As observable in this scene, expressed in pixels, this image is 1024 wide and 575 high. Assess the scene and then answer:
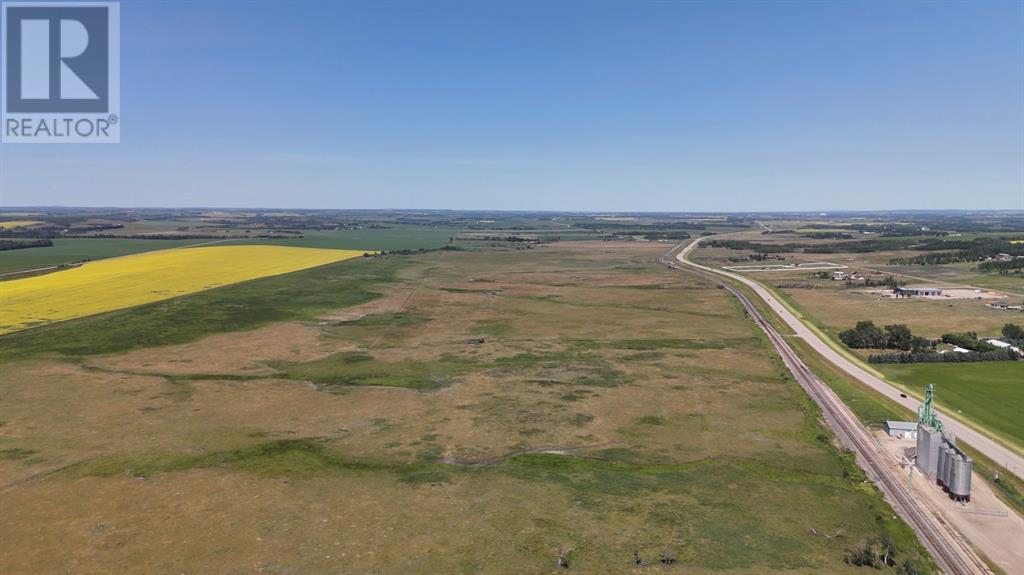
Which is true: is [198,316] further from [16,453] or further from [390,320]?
[16,453]

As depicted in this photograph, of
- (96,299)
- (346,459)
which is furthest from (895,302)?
(96,299)

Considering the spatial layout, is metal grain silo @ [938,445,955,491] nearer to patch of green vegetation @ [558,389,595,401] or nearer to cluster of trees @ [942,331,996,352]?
patch of green vegetation @ [558,389,595,401]

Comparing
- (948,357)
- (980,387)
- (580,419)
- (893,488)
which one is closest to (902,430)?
(893,488)

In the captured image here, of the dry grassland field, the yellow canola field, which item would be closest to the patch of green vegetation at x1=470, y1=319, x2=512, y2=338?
the dry grassland field

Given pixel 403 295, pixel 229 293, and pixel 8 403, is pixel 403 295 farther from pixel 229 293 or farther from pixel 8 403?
pixel 8 403

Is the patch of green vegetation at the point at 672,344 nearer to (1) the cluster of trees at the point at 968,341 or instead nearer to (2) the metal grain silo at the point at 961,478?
A: (1) the cluster of trees at the point at 968,341

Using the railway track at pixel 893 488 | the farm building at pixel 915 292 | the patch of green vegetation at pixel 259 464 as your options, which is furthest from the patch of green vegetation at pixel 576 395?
the farm building at pixel 915 292
